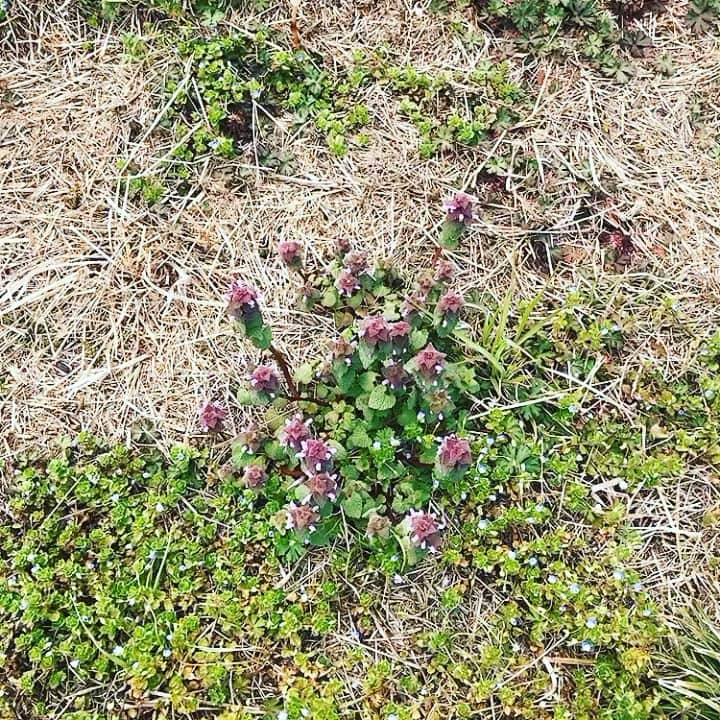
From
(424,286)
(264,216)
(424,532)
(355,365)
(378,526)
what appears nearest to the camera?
(424,532)

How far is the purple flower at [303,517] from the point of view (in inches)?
88.6

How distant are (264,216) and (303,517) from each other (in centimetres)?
135

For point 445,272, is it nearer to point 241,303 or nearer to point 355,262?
point 355,262

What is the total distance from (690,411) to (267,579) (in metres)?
1.69

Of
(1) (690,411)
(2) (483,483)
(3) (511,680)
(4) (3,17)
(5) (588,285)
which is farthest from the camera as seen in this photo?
(4) (3,17)

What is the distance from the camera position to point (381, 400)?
2.49 m

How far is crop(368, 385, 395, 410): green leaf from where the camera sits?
248 cm

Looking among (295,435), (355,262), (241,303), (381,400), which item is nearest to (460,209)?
(355,262)

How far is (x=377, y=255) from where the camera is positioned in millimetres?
2967

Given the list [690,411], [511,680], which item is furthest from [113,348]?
[690,411]

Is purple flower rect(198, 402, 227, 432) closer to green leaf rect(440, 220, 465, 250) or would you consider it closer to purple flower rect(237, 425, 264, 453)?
purple flower rect(237, 425, 264, 453)

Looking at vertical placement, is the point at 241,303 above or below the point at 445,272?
above

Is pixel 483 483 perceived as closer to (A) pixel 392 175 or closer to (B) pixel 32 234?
(A) pixel 392 175

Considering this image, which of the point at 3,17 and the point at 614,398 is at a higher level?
the point at 3,17
